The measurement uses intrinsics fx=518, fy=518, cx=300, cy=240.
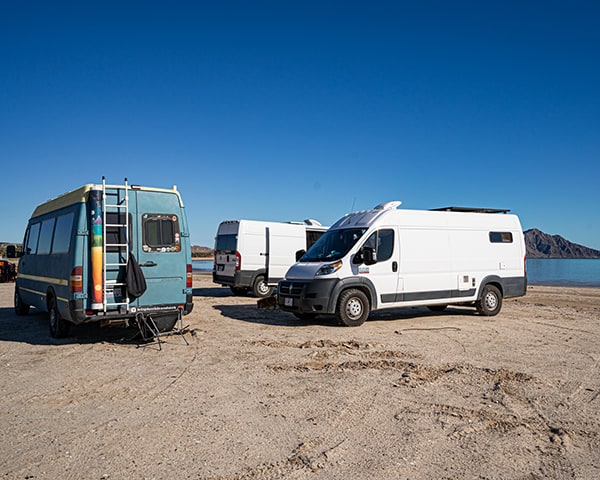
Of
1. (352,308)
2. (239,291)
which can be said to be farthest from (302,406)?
(239,291)

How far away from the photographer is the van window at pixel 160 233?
885 cm

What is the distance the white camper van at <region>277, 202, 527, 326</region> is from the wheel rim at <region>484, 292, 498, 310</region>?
0.02 m

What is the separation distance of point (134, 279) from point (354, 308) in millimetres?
4659

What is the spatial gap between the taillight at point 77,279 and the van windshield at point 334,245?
5008mm

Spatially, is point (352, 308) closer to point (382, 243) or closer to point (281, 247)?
point (382, 243)

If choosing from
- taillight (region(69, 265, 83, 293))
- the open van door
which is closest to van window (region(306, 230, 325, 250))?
the open van door

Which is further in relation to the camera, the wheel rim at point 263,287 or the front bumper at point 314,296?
the wheel rim at point 263,287

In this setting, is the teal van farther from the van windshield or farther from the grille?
the van windshield

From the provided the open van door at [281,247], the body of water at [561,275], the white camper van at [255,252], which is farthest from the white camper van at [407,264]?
the body of water at [561,275]

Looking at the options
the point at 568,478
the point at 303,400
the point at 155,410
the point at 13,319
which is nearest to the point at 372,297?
the point at 303,400

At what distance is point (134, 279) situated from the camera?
27.8ft

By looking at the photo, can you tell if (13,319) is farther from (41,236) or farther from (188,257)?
(188,257)

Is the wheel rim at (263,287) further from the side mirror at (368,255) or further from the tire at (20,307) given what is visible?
the tire at (20,307)

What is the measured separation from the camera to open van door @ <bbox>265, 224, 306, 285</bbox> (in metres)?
17.1
